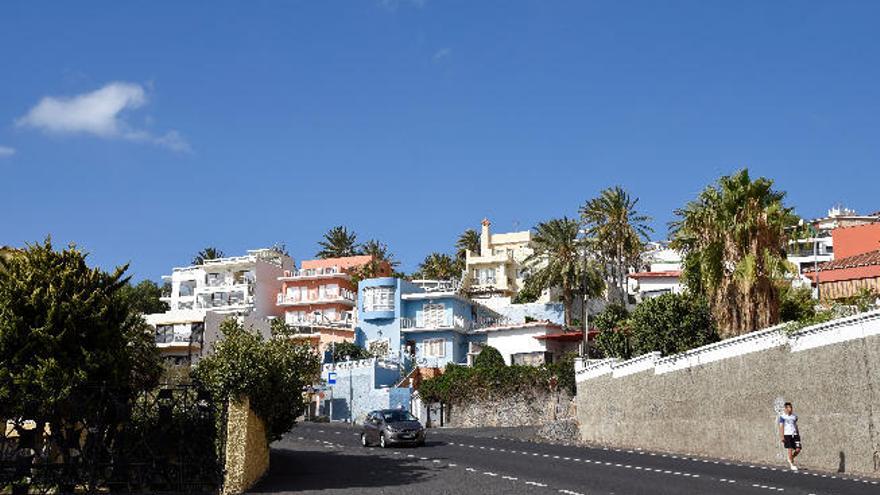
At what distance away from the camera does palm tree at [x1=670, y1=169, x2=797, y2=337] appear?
3188 cm

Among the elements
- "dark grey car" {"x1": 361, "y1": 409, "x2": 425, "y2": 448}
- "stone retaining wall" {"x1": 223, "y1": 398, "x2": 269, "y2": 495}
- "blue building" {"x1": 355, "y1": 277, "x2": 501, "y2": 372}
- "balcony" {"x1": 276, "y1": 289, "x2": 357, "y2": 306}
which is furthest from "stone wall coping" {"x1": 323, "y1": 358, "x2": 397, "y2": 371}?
"stone retaining wall" {"x1": 223, "y1": 398, "x2": 269, "y2": 495}

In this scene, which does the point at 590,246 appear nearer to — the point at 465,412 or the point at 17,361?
the point at 465,412

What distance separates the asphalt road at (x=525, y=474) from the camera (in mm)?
20375

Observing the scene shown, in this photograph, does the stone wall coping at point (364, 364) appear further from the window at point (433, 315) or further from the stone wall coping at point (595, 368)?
the stone wall coping at point (595, 368)

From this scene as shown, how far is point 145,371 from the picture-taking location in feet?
123

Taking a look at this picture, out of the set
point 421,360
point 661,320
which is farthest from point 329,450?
point 421,360

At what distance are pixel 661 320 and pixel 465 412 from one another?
1634 centimetres

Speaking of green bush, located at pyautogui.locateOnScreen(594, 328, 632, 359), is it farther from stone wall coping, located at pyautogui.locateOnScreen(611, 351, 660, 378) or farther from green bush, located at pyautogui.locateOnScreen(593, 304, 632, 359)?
stone wall coping, located at pyautogui.locateOnScreen(611, 351, 660, 378)

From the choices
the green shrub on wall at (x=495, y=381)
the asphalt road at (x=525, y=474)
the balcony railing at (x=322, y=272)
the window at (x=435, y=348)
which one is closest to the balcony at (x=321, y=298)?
→ the balcony railing at (x=322, y=272)

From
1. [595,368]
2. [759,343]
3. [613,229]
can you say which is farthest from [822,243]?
[759,343]

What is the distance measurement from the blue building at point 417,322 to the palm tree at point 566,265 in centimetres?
700

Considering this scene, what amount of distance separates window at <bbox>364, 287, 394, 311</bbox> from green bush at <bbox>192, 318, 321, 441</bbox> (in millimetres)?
53897

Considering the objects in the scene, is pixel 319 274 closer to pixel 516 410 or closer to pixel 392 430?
pixel 516 410

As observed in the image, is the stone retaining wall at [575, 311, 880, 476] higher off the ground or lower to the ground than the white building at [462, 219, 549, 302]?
lower
